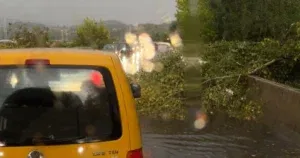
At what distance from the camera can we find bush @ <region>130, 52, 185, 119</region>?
11750 mm

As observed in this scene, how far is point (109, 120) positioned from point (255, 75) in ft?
31.0

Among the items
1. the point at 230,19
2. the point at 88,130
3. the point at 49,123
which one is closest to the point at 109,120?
the point at 88,130

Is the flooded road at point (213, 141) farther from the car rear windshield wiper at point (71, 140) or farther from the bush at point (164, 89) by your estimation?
the car rear windshield wiper at point (71, 140)

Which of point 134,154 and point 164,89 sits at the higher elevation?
point 134,154

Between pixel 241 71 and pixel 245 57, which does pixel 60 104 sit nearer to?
pixel 241 71

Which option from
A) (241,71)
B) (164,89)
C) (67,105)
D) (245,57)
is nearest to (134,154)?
(67,105)

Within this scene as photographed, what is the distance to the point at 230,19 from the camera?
60.8 feet

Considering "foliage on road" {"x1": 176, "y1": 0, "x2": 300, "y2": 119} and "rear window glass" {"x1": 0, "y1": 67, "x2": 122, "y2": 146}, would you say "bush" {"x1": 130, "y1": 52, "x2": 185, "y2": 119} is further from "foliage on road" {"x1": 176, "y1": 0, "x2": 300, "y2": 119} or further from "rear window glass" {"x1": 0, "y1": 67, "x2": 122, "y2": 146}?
"rear window glass" {"x1": 0, "y1": 67, "x2": 122, "y2": 146}

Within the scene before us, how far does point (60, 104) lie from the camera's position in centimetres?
379

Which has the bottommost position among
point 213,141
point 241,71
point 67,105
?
point 213,141

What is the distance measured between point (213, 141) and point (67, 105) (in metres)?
5.74

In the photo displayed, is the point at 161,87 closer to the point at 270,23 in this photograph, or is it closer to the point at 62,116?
the point at 270,23

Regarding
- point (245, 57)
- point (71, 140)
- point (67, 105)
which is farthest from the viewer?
point (245, 57)

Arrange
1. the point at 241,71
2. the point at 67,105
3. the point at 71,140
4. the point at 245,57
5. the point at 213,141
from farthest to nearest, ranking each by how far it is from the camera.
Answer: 1. the point at 245,57
2. the point at 241,71
3. the point at 213,141
4. the point at 67,105
5. the point at 71,140
